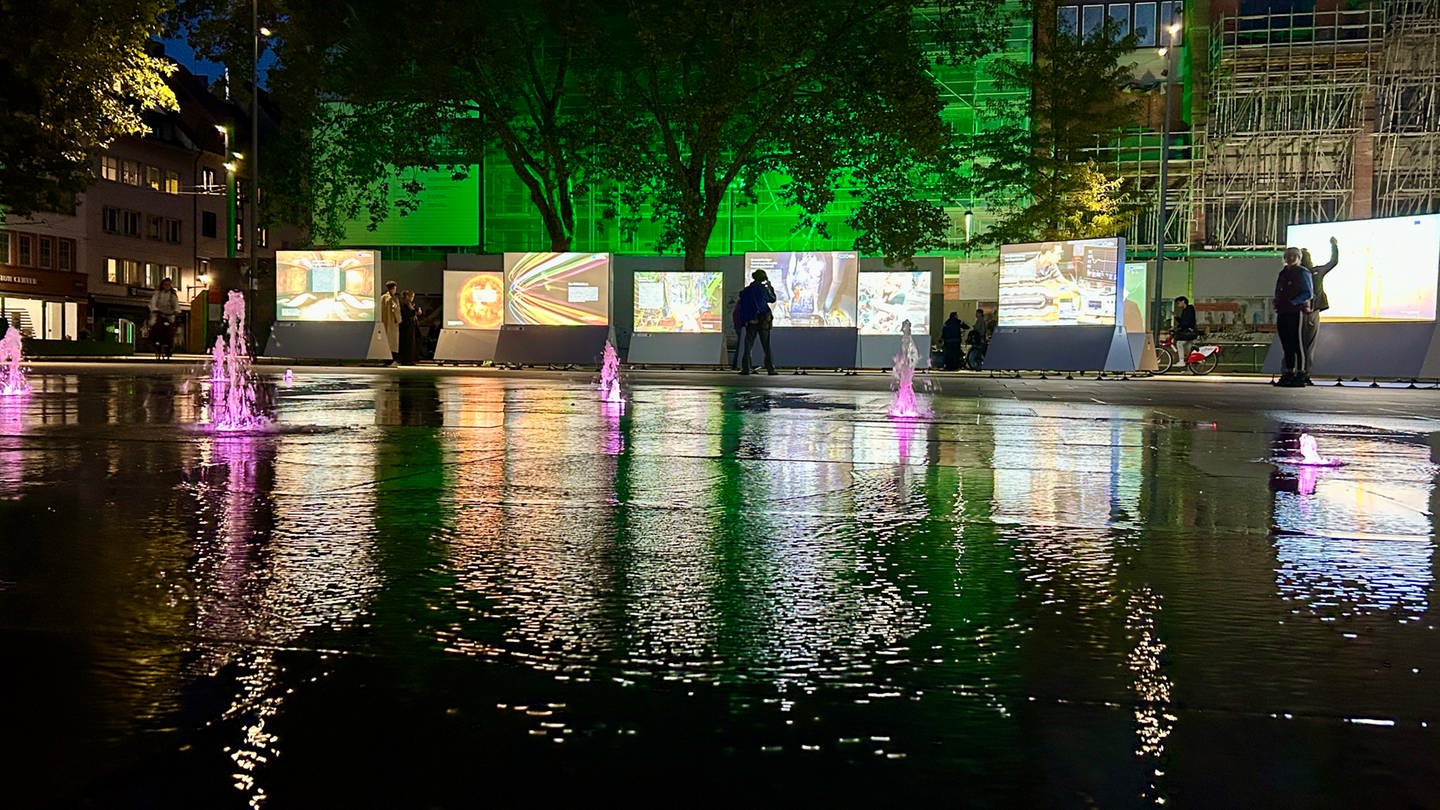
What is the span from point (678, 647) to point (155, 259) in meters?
77.4

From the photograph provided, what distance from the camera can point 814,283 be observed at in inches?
1228

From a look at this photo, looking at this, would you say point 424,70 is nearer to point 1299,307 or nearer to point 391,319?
point 391,319

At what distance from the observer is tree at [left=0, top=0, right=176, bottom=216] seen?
2278 cm

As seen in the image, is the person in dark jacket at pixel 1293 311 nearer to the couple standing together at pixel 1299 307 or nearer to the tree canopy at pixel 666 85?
the couple standing together at pixel 1299 307

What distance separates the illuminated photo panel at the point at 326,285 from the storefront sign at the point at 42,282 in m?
35.1

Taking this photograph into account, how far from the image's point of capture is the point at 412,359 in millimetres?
34844

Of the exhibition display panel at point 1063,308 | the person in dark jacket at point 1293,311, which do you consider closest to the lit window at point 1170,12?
the exhibition display panel at point 1063,308

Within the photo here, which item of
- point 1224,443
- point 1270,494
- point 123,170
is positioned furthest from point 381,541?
point 123,170

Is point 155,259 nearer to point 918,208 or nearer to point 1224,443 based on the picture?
point 918,208

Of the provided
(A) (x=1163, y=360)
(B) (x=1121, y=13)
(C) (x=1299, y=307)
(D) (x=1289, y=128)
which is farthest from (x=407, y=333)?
(D) (x=1289, y=128)

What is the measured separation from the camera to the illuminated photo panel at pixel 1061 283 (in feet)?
91.3

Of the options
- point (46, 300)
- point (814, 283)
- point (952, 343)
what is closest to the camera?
point (814, 283)

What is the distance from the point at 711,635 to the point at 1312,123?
49.2 metres

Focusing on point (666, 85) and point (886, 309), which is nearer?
point (886, 309)
